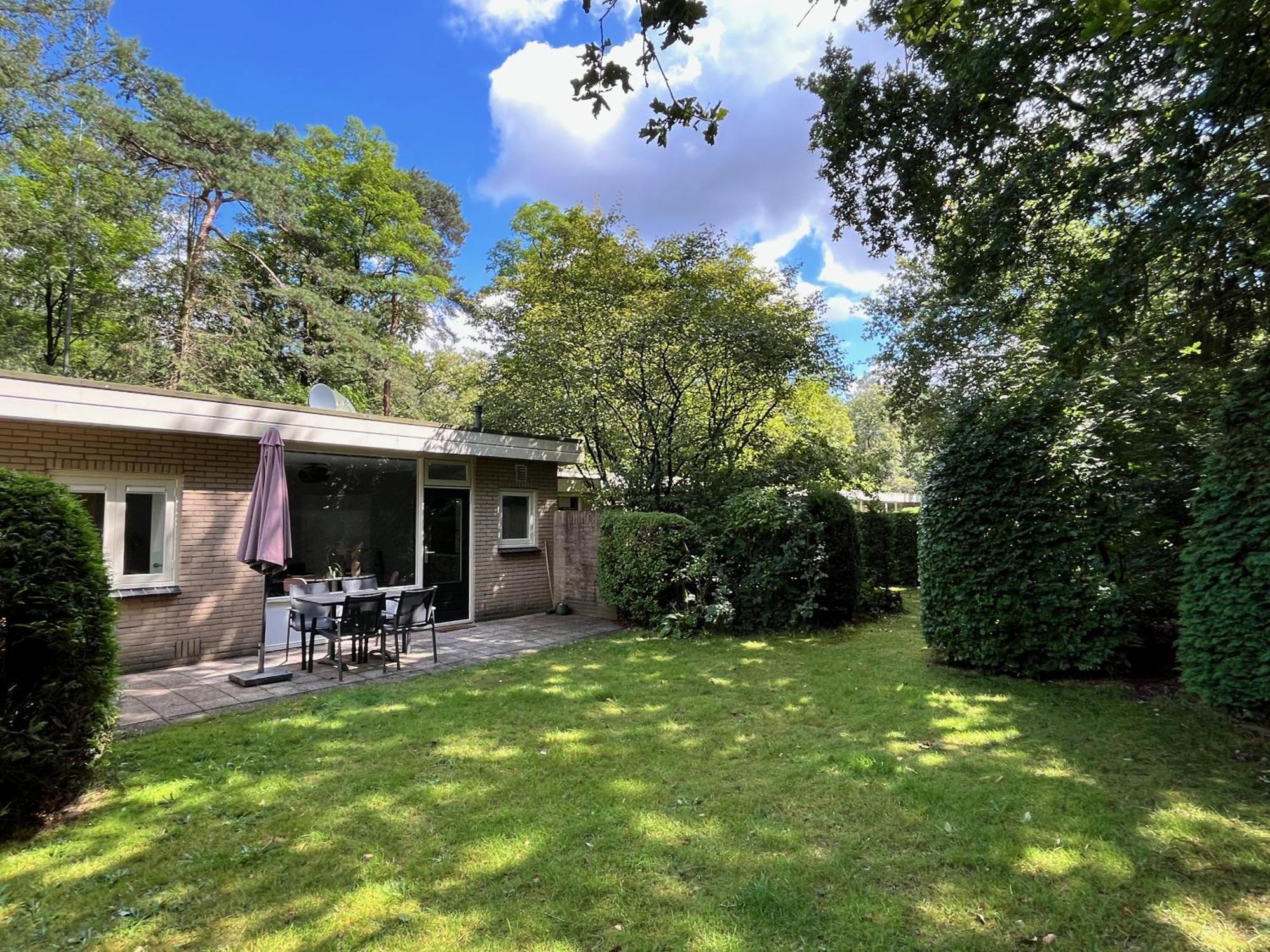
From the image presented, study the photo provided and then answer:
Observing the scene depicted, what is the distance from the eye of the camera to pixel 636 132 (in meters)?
2.95

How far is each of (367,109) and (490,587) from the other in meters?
19.5

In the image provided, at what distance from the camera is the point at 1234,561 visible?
431 centimetres

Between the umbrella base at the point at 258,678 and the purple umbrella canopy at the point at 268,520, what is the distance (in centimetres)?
106

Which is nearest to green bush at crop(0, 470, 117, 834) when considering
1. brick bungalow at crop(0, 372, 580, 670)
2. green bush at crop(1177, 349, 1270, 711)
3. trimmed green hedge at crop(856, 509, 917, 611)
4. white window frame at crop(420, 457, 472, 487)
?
brick bungalow at crop(0, 372, 580, 670)

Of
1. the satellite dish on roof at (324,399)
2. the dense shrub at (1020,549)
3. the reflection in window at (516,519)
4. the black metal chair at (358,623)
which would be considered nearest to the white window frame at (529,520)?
the reflection in window at (516,519)

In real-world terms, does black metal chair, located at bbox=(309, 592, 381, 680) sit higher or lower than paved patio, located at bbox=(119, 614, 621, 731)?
higher

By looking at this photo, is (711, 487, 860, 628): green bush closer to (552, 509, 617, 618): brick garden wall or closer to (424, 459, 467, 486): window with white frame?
(552, 509, 617, 618): brick garden wall

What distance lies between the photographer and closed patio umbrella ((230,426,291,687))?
602 centimetres

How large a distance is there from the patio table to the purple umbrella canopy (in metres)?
0.55

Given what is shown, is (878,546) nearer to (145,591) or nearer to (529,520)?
(529,520)

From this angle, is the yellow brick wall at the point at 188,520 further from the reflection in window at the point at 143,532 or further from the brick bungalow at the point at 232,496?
the reflection in window at the point at 143,532

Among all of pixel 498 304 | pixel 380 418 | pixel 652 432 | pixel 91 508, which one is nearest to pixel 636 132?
pixel 380 418

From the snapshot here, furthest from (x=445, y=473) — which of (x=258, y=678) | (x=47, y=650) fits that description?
(x=47, y=650)

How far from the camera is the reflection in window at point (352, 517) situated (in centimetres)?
791
